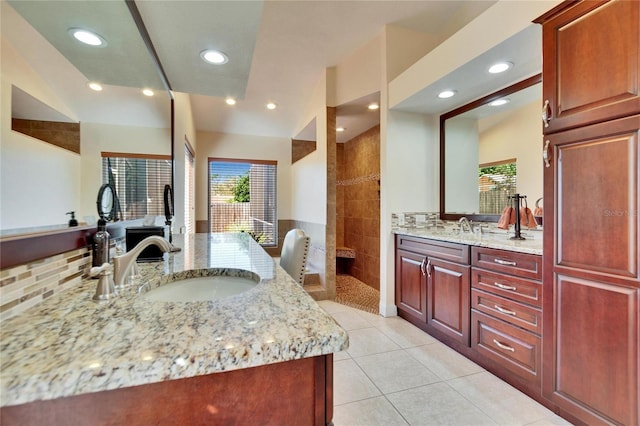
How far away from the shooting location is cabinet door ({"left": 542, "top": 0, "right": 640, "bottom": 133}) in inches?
50.5

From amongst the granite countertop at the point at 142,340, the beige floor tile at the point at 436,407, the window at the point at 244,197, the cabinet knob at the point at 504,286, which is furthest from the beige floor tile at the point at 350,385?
the window at the point at 244,197

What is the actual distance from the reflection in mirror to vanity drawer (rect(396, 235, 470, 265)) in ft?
7.73

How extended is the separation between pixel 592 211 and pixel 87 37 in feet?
8.63

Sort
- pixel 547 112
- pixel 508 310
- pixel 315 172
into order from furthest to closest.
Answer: pixel 315 172, pixel 508 310, pixel 547 112

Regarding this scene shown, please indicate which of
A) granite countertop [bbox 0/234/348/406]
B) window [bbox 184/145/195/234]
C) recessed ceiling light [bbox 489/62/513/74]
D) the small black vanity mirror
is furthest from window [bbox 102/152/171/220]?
recessed ceiling light [bbox 489/62/513/74]

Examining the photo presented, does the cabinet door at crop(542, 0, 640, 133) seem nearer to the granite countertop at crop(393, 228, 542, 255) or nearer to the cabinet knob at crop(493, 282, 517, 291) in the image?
the granite countertop at crop(393, 228, 542, 255)

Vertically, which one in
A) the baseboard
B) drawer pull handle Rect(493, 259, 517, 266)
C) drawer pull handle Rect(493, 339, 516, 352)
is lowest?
the baseboard

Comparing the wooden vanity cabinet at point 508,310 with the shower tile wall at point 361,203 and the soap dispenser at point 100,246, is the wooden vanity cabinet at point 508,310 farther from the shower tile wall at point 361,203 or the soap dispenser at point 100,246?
the soap dispenser at point 100,246

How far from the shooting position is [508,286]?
1.86 meters

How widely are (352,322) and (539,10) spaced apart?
9.12 feet

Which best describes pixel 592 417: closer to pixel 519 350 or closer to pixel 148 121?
pixel 519 350

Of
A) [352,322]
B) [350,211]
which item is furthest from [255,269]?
A: [350,211]

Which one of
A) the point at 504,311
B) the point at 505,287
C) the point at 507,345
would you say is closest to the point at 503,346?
the point at 507,345

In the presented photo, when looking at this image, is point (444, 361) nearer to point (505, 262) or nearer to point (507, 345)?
point (507, 345)
